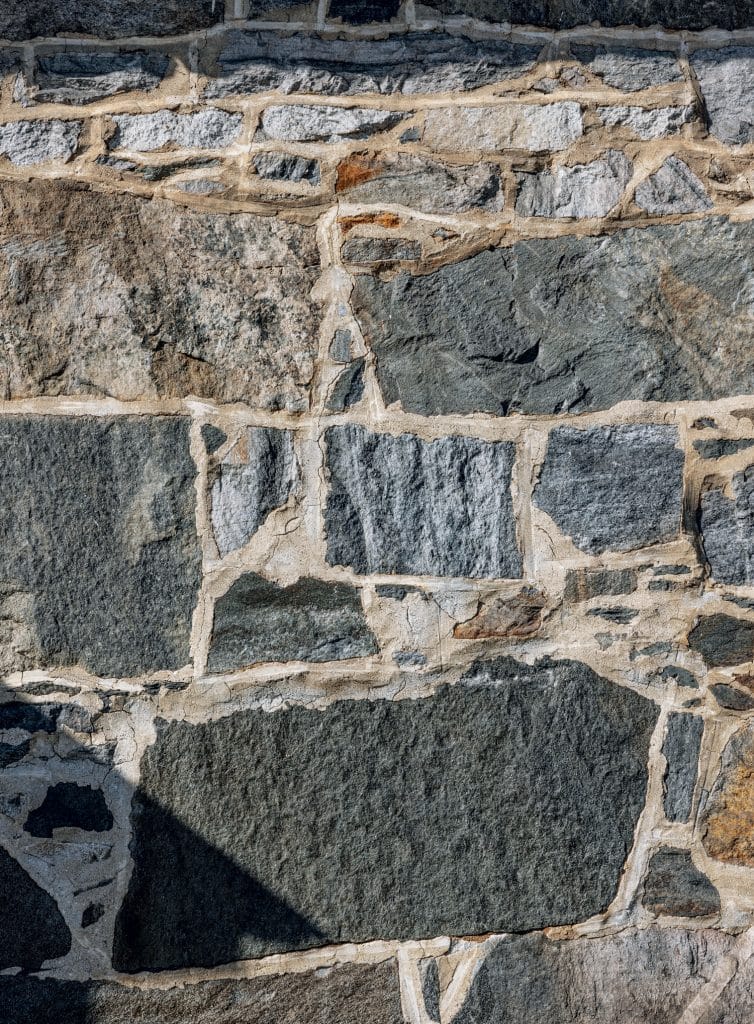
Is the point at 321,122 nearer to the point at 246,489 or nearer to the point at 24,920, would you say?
the point at 246,489

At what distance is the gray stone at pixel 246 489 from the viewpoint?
6.14 ft

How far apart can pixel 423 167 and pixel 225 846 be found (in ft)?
4.71

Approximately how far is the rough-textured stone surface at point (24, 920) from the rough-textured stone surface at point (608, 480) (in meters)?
1.27

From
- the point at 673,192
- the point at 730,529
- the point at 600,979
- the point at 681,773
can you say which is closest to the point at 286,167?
Answer: the point at 673,192

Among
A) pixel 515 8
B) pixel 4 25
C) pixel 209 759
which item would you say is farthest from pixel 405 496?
pixel 4 25

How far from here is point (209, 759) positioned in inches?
74.4

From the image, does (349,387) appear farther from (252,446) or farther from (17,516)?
(17,516)

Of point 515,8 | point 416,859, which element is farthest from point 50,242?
point 416,859

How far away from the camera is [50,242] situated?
1822 mm

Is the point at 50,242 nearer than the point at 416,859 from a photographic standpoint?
Yes

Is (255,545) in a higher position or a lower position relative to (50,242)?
lower

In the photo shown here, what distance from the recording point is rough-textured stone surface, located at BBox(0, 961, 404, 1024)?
6.05ft

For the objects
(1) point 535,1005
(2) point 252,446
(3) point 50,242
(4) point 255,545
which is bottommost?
A: (1) point 535,1005

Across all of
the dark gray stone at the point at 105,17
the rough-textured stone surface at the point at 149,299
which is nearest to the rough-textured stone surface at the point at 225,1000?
the rough-textured stone surface at the point at 149,299
